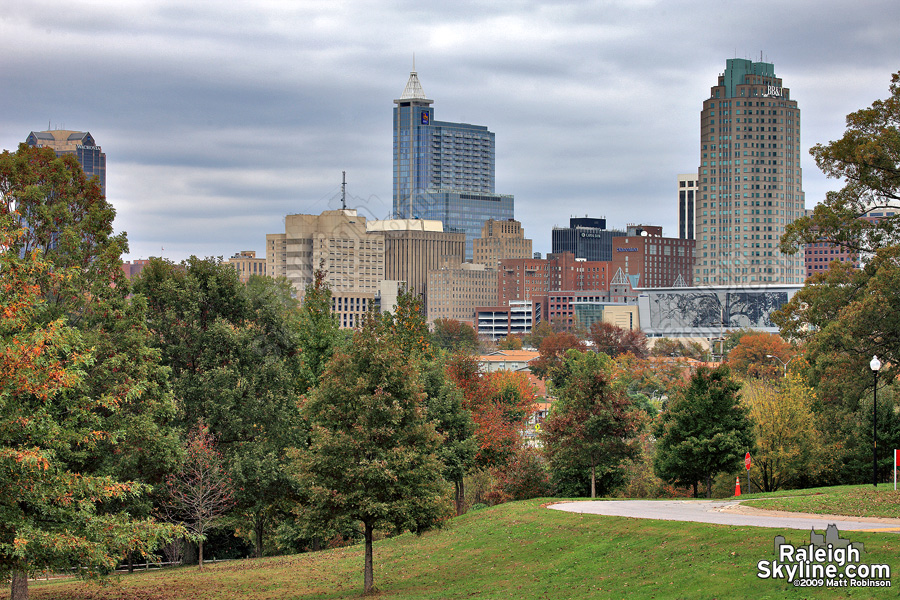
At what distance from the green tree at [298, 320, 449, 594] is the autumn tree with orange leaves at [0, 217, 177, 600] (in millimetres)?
6427

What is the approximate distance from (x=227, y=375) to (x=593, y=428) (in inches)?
737

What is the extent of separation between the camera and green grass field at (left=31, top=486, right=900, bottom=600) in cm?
2253

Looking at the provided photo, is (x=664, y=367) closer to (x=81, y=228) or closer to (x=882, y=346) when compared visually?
(x=882, y=346)

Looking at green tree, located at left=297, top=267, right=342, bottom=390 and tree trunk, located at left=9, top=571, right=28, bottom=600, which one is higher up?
green tree, located at left=297, top=267, right=342, bottom=390

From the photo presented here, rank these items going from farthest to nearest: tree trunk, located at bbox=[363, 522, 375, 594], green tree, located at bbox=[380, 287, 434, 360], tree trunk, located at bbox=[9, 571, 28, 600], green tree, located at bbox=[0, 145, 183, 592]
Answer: green tree, located at bbox=[380, 287, 434, 360]
green tree, located at bbox=[0, 145, 183, 592]
tree trunk, located at bbox=[363, 522, 375, 594]
tree trunk, located at bbox=[9, 571, 28, 600]

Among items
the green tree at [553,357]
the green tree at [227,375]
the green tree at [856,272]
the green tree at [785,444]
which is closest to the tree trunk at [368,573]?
the green tree at [227,375]

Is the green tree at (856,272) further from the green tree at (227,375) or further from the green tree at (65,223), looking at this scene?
the green tree at (65,223)

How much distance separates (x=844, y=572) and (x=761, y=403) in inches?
1412

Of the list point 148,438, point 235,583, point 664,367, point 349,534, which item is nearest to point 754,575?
point 235,583

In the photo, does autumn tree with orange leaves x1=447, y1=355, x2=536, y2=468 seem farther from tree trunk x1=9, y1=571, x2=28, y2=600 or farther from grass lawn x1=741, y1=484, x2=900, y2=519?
tree trunk x1=9, y1=571, x2=28, y2=600

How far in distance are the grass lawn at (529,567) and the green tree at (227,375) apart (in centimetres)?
414

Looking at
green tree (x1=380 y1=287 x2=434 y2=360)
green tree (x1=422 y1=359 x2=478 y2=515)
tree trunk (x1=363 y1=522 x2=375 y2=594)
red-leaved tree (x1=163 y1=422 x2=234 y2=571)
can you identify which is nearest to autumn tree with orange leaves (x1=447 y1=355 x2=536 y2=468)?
green tree (x1=422 y1=359 x2=478 y2=515)

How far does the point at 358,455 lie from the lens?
98.4 ft

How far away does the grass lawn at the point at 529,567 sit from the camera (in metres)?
22.5
